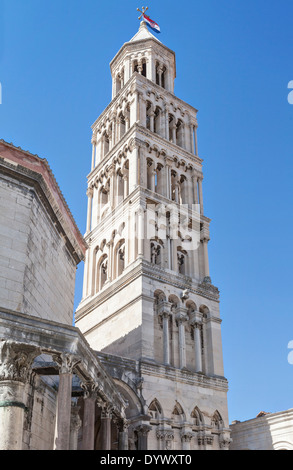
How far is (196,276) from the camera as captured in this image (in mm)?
34344

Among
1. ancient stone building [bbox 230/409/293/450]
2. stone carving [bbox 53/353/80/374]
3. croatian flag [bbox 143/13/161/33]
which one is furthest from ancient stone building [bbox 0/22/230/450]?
ancient stone building [bbox 230/409/293/450]

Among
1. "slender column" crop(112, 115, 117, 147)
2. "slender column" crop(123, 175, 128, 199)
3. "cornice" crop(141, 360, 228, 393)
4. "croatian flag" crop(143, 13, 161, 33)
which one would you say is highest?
"croatian flag" crop(143, 13, 161, 33)

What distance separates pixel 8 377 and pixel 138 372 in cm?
1417

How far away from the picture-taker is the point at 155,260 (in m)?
34.0

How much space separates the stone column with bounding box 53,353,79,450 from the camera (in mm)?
13141

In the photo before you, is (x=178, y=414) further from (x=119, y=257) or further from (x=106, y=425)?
(x=106, y=425)

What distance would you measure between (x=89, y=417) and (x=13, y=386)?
116 inches

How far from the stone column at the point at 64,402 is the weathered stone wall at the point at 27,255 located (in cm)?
380

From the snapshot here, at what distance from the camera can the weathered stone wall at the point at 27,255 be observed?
18.0 metres

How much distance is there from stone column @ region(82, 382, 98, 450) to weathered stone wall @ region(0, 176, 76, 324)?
140 inches

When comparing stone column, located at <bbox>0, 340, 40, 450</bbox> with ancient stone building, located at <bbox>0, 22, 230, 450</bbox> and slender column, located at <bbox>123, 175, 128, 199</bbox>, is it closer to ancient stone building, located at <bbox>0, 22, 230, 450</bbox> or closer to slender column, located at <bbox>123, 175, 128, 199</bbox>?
ancient stone building, located at <bbox>0, 22, 230, 450</bbox>

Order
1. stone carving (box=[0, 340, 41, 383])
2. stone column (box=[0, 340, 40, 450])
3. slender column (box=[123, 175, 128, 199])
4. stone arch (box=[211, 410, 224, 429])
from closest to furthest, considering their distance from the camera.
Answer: stone column (box=[0, 340, 40, 450]) → stone carving (box=[0, 340, 41, 383]) → stone arch (box=[211, 410, 224, 429]) → slender column (box=[123, 175, 128, 199])

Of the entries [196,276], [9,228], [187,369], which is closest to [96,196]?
[196,276]

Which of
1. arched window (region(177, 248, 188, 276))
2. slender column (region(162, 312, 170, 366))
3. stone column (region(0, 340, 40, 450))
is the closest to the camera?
stone column (region(0, 340, 40, 450))
